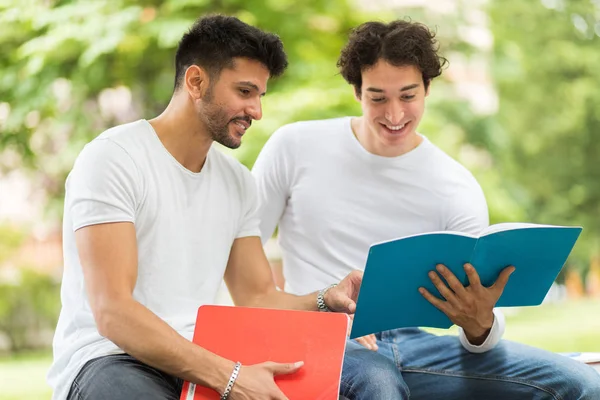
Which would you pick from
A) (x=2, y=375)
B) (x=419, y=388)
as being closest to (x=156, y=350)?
(x=419, y=388)

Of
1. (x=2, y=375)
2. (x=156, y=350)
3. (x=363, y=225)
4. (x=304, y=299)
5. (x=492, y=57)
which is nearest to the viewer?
(x=156, y=350)

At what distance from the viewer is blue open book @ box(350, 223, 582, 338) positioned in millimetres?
1760

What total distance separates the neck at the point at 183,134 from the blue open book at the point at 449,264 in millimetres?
496

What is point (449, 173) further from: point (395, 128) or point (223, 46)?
point (223, 46)

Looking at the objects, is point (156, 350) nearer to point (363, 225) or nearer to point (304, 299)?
point (304, 299)

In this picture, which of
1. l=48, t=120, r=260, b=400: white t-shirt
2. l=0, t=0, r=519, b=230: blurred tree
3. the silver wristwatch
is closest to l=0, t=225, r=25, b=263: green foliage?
l=0, t=0, r=519, b=230: blurred tree

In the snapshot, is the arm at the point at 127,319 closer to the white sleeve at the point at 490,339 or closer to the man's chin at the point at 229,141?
the man's chin at the point at 229,141

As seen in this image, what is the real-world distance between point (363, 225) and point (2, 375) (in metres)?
4.12

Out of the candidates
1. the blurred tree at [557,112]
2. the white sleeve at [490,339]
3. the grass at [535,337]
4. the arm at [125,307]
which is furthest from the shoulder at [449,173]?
the blurred tree at [557,112]

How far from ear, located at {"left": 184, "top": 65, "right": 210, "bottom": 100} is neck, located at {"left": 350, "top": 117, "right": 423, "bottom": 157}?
560mm

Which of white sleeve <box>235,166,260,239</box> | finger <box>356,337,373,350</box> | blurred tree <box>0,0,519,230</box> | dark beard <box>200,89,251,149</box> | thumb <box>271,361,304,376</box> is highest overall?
blurred tree <box>0,0,519,230</box>

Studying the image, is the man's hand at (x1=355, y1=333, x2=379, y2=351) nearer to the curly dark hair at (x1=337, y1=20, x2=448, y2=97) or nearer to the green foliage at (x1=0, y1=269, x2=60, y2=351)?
the curly dark hair at (x1=337, y1=20, x2=448, y2=97)

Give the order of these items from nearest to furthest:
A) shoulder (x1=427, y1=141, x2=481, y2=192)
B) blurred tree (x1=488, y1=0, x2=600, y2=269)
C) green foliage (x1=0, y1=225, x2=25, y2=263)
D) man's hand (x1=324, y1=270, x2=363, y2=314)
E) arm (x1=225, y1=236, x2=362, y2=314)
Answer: man's hand (x1=324, y1=270, x2=363, y2=314), arm (x1=225, y1=236, x2=362, y2=314), shoulder (x1=427, y1=141, x2=481, y2=192), green foliage (x1=0, y1=225, x2=25, y2=263), blurred tree (x1=488, y1=0, x2=600, y2=269)

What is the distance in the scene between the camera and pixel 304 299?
79.3 inches
